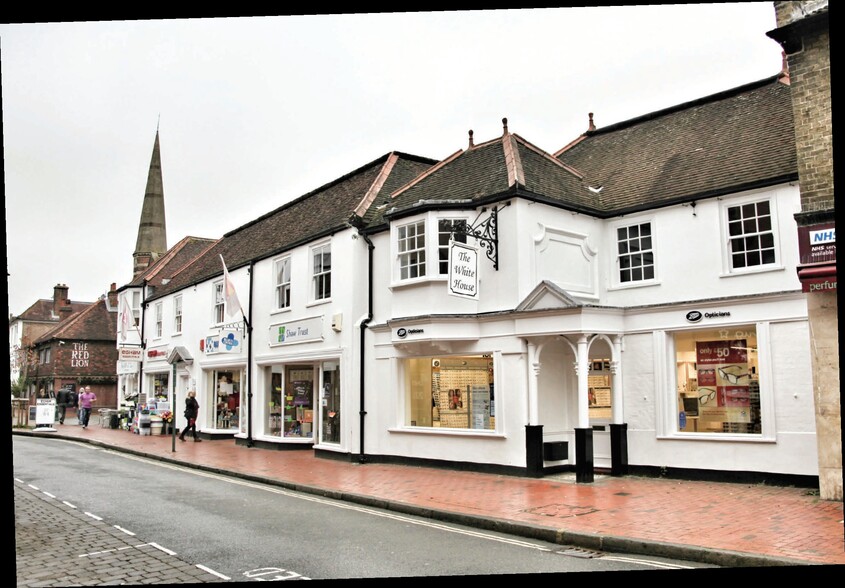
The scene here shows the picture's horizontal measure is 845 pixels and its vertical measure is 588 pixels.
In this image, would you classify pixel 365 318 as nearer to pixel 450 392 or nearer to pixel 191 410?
pixel 450 392

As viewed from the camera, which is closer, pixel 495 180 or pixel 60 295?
pixel 495 180

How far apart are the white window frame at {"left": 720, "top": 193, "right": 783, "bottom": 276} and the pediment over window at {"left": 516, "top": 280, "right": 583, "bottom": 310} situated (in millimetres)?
2997

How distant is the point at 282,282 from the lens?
2148 cm

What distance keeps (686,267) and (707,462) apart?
12.5 feet

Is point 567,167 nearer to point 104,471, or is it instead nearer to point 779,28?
point 779,28

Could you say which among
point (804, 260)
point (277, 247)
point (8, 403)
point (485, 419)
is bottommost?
point (485, 419)

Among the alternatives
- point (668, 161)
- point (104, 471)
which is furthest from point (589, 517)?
point (104, 471)

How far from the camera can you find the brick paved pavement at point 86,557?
6926 millimetres

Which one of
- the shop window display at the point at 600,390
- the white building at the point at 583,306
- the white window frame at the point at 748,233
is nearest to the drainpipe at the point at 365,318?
the white building at the point at 583,306

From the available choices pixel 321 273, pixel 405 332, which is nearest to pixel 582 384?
pixel 405 332

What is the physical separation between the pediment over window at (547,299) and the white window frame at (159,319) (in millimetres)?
20777

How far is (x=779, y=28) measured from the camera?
1070 centimetres

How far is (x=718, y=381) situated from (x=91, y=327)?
144 ft

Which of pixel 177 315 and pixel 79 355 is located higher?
pixel 177 315
